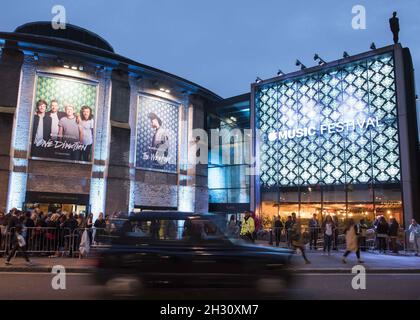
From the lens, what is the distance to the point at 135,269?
7.73 m

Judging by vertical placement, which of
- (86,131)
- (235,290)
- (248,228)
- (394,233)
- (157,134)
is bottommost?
(235,290)

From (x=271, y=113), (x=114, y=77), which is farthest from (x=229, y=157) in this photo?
(x=114, y=77)

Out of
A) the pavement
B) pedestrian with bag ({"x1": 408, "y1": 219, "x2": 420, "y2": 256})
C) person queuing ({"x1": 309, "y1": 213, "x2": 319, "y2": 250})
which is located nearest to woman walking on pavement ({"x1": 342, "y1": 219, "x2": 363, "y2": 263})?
the pavement

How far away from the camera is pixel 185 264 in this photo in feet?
25.3

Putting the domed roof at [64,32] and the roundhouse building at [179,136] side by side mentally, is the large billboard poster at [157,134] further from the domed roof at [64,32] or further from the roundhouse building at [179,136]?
the domed roof at [64,32]

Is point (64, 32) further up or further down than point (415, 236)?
further up

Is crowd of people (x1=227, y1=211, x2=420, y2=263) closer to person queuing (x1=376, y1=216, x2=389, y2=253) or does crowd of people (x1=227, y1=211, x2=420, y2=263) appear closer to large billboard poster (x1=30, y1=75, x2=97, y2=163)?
person queuing (x1=376, y1=216, x2=389, y2=253)

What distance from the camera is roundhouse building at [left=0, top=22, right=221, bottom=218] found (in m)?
25.0

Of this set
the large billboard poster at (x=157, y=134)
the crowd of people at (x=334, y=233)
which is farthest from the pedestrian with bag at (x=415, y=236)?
the large billboard poster at (x=157, y=134)

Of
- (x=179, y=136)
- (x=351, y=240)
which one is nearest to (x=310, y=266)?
(x=351, y=240)

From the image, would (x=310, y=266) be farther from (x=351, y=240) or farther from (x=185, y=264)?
(x=185, y=264)

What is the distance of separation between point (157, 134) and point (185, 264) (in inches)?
928

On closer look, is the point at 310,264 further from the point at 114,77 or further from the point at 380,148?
the point at 114,77
